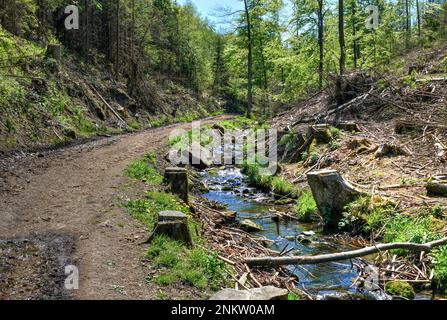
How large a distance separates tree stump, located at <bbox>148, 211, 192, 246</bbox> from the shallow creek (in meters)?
2.07

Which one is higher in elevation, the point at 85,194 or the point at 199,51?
the point at 199,51

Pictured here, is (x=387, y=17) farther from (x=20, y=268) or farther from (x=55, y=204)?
(x=20, y=268)

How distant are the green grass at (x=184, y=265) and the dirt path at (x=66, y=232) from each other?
0.87 feet

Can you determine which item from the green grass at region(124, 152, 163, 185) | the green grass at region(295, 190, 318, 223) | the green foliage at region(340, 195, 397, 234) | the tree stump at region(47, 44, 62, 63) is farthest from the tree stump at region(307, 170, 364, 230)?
the tree stump at region(47, 44, 62, 63)

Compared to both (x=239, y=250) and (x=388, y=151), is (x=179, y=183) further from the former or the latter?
(x=388, y=151)

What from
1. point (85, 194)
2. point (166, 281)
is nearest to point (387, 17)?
point (85, 194)

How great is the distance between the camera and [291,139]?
59.5 ft

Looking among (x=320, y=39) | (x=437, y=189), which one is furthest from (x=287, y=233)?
(x=320, y=39)

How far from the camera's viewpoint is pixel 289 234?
1040 centimetres

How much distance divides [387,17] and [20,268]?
33.6 meters

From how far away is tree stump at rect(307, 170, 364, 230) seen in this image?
10578mm

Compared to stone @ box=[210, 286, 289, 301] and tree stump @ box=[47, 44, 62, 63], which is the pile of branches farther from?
tree stump @ box=[47, 44, 62, 63]

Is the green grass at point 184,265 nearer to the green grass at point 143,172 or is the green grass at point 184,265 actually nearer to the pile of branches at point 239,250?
the pile of branches at point 239,250

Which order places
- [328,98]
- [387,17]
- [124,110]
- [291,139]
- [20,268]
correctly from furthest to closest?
1. [387,17]
2. [124,110]
3. [328,98]
4. [291,139]
5. [20,268]
